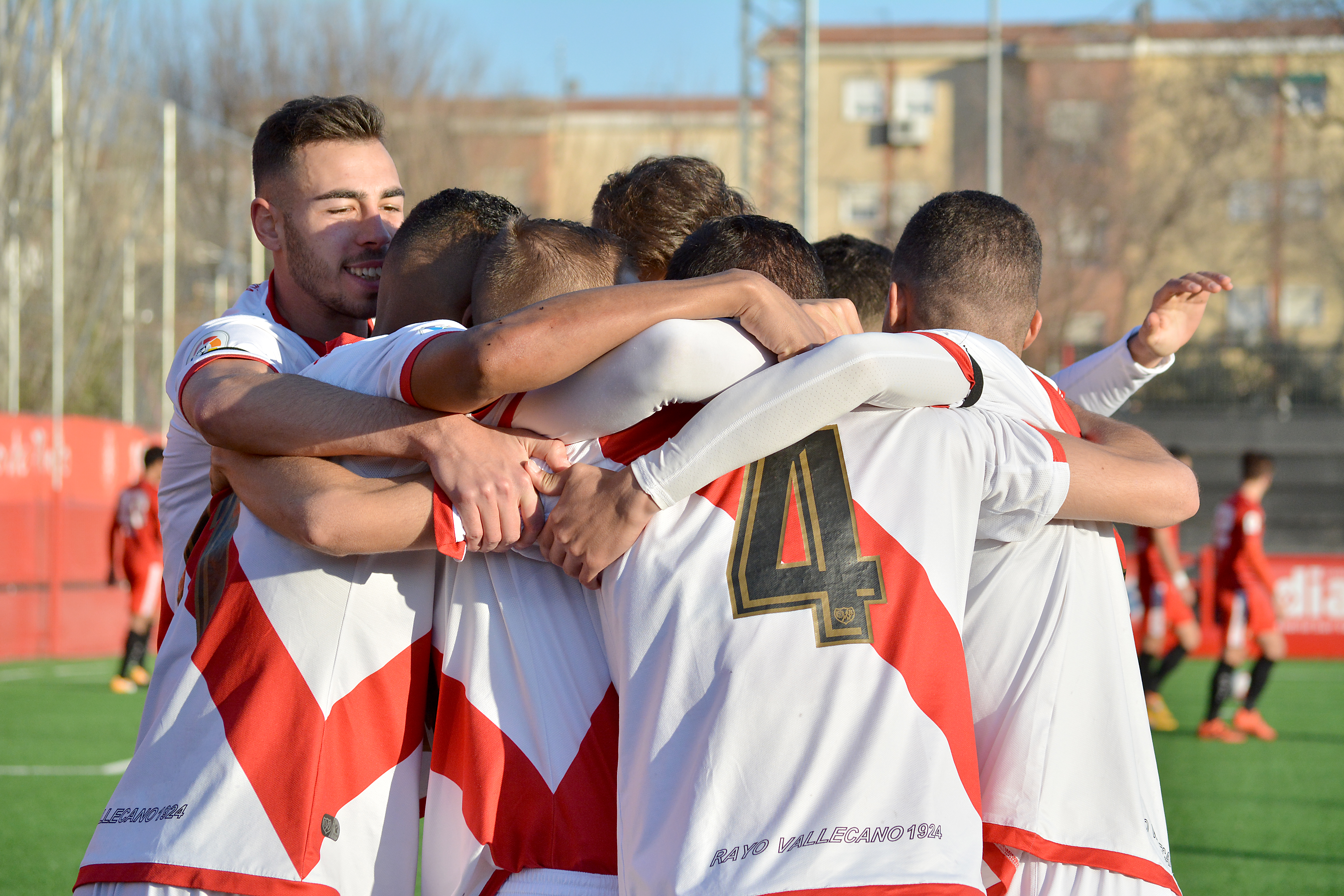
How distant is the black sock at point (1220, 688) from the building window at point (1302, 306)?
28106mm

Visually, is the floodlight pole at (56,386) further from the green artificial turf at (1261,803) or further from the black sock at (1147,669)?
the green artificial turf at (1261,803)

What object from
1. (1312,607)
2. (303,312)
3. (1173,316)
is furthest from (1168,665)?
(303,312)

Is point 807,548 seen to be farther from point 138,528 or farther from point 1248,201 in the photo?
point 1248,201

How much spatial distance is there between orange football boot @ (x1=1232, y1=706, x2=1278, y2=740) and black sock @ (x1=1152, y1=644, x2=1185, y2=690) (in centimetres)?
67

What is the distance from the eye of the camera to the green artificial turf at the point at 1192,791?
18.8 feet

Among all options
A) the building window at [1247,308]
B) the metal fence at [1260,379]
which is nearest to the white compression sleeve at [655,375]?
the metal fence at [1260,379]

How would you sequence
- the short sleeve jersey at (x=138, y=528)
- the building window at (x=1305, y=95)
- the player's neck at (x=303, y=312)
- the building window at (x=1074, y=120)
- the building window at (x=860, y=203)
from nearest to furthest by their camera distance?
the player's neck at (x=303, y=312)
the short sleeve jersey at (x=138, y=528)
the building window at (x=1305, y=95)
the building window at (x=1074, y=120)
the building window at (x=860, y=203)

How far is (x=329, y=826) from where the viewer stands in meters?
2.02

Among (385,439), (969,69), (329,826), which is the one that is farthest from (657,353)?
(969,69)

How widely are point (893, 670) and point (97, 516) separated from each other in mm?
15150

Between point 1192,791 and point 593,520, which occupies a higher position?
point 593,520

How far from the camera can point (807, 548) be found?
6.23 ft

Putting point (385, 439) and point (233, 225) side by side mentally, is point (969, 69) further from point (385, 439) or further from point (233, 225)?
point (385, 439)

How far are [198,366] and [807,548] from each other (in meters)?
1.15
